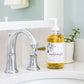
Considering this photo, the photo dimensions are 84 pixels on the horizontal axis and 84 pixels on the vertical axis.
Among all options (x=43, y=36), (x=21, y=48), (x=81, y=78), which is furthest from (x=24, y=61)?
(x=81, y=78)

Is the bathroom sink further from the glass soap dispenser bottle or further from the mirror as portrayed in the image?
the mirror

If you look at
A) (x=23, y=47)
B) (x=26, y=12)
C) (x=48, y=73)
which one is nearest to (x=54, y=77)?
(x=48, y=73)

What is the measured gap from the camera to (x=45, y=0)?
1.29 m

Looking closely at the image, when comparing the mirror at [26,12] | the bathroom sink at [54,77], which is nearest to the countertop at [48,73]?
the bathroom sink at [54,77]

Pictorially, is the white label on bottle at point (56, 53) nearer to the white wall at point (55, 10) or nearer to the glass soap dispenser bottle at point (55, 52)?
the glass soap dispenser bottle at point (55, 52)

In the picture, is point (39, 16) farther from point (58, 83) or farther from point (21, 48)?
point (58, 83)

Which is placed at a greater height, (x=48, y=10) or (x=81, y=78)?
(x=48, y=10)

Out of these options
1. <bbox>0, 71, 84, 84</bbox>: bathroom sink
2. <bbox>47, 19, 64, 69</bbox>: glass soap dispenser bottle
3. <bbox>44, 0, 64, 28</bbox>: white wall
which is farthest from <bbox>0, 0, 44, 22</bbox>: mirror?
<bbox>0, 71, 84, 84</bbox>: bathroom sink

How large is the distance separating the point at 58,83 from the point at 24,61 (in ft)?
0.76

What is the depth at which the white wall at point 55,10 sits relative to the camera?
1.30 metres

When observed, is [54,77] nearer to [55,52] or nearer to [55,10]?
[55,52]

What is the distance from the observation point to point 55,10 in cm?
133

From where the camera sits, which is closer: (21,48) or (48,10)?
(21,48)

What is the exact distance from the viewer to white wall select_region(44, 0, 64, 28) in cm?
130
